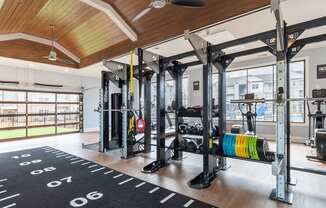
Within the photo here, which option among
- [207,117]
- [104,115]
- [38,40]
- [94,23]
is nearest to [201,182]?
[207,117]

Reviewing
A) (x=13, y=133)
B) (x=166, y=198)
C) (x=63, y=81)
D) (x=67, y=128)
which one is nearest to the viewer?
(x=166, y=198)

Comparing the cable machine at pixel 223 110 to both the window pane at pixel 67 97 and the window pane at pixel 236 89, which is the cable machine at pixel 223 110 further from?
the window pane at pixel 67 97

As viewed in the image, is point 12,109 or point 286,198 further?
point 12,109

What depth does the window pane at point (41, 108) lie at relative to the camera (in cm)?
844

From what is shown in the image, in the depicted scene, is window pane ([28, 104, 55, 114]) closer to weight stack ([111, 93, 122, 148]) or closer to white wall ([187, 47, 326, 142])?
weight stack ([111, 93, 122, 148])

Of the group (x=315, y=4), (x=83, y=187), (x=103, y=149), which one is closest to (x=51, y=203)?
(x=83, y=187)

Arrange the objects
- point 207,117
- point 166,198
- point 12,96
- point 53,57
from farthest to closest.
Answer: point 12,96 < point 53,57 < point 207,117 < point 166,198

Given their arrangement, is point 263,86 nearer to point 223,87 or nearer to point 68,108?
point 223,87

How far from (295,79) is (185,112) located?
5361 mm

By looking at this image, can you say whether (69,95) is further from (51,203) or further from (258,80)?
(258,80)

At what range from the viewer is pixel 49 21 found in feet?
18.9

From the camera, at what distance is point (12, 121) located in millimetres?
7883

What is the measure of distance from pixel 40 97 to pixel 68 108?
1338mm

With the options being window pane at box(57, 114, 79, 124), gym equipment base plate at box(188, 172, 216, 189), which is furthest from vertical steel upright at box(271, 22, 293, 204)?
window pane at box(57, 114, 79, 124)
